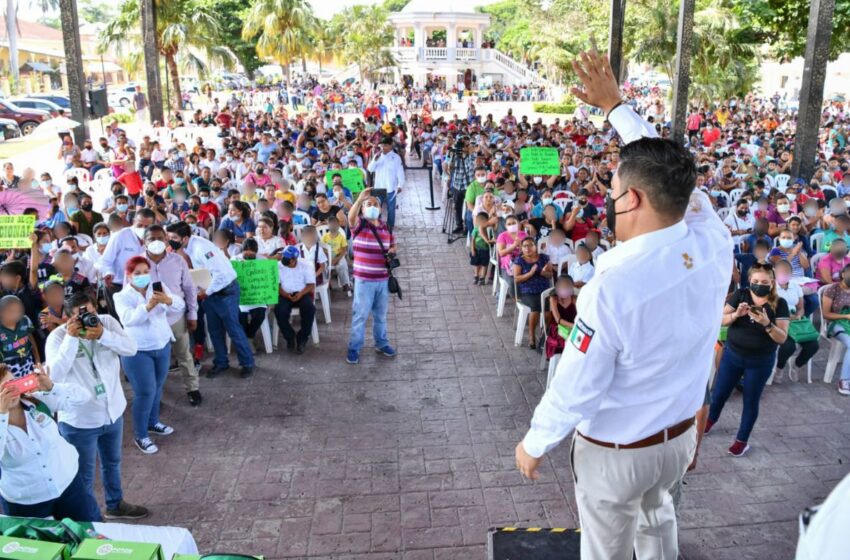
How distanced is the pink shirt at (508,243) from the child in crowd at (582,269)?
718 mm

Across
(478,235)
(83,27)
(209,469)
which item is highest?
(83,27)

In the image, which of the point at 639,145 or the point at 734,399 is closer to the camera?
the point at 639,145

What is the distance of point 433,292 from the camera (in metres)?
9.50

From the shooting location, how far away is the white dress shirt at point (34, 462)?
3.46m

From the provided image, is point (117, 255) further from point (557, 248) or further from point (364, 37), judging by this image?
point (364, 37)

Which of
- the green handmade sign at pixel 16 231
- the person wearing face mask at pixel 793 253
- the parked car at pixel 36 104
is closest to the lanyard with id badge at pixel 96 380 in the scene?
the green handmade sign at pixel 16 231

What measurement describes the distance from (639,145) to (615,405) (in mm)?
887

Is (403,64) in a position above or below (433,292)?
above

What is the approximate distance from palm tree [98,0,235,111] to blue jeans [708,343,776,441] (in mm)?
21944

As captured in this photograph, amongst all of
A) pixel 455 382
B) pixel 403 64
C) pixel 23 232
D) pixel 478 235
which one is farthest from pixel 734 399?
pixel 403 64

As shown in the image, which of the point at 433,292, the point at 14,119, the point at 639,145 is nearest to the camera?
the point at 639,145

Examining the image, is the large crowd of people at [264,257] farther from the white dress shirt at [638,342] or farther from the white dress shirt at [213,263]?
the white dress shirt at [638,342]

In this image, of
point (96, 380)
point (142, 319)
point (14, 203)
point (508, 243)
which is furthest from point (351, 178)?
point (96, 380)

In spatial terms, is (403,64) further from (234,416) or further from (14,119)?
(234,416)
